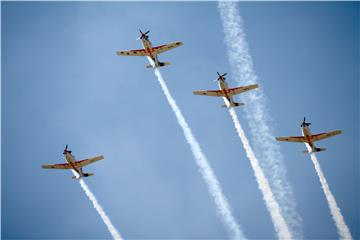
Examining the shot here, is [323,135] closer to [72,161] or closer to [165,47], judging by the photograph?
[165,47]

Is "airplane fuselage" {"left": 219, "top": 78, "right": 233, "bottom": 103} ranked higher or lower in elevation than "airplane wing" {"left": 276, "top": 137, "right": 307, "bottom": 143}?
higher

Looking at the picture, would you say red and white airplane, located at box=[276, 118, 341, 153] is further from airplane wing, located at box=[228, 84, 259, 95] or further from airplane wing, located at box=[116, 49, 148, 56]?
airplane wing, located at box=[116, 49, 148, 56]

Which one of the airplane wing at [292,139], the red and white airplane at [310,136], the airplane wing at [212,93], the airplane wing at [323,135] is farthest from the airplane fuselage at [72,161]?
the airplane wing at [323,135]

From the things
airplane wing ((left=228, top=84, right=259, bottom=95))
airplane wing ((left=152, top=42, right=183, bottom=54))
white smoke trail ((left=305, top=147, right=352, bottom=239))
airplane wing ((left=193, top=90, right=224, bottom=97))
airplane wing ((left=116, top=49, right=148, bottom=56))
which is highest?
airplane wing ((left=116, top=49, right=148, bottom=56))

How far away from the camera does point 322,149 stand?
9200cm

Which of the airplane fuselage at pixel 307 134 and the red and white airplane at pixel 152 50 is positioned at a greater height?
the red and white airplane at pixel 152 50

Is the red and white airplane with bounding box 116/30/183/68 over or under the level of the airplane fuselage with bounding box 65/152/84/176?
over

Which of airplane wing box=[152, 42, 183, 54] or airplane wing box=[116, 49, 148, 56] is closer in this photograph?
airplane wing box=[152, 42, 183, 54]

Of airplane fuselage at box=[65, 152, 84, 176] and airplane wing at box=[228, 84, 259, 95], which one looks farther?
airplane fuselage at box=[65, 152, 84, 176]

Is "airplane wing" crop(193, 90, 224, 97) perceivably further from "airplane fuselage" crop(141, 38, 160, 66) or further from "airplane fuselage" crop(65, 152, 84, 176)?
"airplane fuselage" crop(65, 152, 84, 176)

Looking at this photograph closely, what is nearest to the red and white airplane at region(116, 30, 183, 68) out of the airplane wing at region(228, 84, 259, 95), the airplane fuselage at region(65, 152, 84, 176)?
the airplane wing at region(228, 84, 259, 95)

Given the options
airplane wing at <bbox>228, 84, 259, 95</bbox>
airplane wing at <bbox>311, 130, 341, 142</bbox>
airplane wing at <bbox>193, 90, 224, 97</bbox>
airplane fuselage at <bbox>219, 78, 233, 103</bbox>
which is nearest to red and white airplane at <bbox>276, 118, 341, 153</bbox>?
airplane wing at <bbox>311, 130, 341, 142</bbox>

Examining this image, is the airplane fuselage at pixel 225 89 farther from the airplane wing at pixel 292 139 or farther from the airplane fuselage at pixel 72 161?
the airplane fuselage at pixel 72 161

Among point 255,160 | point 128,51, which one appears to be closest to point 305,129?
point 255,160
